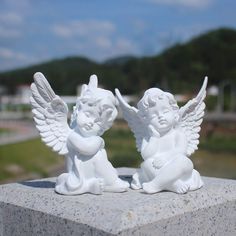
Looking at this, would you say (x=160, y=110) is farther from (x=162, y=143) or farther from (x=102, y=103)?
(x=102, y=103)

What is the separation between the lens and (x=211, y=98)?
150 feet

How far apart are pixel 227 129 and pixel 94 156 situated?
23.9m

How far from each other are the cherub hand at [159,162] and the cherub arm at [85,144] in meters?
0.51

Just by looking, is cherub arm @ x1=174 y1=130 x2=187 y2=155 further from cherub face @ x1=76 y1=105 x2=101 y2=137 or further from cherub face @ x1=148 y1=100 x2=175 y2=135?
cherub face @ x1=76 y1=105 x2=101 y2=137

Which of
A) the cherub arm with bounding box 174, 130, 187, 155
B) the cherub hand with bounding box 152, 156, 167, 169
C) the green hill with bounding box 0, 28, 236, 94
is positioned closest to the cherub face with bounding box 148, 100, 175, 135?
the cherub arm with bounding box 174, 130, 187, 155

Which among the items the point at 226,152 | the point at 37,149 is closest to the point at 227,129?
the point at 226,152

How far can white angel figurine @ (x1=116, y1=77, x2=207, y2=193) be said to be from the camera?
4375 mm

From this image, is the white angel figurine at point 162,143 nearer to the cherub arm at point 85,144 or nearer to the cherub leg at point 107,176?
the cherub leg at point 107,176

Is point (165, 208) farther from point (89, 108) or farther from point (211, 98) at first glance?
point (211, 98)

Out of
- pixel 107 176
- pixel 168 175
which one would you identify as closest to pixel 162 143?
pixel 168 175

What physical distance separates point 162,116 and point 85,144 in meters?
0.75

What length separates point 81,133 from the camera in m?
4.50

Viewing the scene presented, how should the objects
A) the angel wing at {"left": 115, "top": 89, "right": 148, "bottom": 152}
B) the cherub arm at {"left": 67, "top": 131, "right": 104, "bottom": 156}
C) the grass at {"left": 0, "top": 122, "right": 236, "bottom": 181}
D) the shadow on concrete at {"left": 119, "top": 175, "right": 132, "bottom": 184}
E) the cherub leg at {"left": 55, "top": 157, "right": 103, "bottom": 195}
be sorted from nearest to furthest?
the cherub leg at {"left": 55, "top": 157, "right": 103, "bottom": 195} → the cherub arm at {"left": 67, "top": 131, "right": 104, "bottom": 156} → the angel wing at {"left": 115, "top": 89, "right": 148, "bottom": 152} → the shadow on concrete at {"left": 119, "top": 175, "right": 132, "bottom": 184} → the grass at {"left": 0, "top": 122, "right": 236, "bottom": 181}

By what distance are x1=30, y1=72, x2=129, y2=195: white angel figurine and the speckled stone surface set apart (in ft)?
0.41
